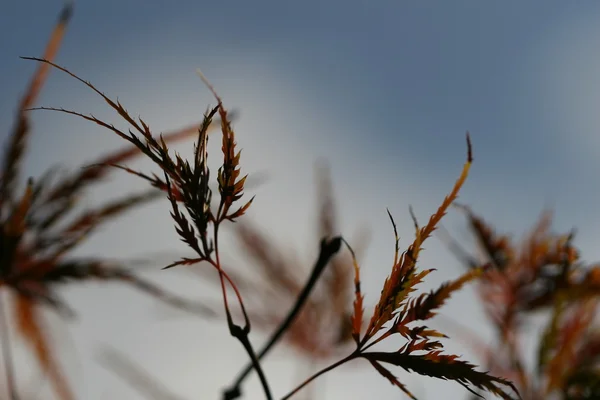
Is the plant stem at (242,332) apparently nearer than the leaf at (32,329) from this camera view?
Yes

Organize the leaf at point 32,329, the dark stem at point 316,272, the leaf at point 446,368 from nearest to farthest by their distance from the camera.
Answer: the leaf at point 446,368 → the dark stem at point 316,272 → the leaf at point 32,329

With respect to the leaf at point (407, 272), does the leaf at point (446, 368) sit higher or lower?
lower

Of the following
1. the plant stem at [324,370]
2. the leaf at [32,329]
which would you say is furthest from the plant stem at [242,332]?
the leaf at [32,329]

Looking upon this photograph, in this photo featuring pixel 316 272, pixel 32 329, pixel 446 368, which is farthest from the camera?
pixel 32 329

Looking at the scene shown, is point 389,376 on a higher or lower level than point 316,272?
lower

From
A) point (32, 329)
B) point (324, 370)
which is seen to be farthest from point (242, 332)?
point (32, 329)

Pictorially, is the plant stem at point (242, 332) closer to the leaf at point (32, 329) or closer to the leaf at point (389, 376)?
the leaf at point (389, 376)

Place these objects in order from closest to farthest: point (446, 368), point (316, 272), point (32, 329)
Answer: point (446, 368) < point (316, 272) < point (32, 329)

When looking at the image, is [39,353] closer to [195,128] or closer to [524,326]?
[195,128]

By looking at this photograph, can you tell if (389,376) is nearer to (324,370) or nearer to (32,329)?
(324,370)

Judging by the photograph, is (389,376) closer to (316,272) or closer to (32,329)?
(316,272)

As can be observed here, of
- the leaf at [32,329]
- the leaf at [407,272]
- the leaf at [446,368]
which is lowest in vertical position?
the leaf at [446,368]

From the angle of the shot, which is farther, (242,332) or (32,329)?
(32,329)
